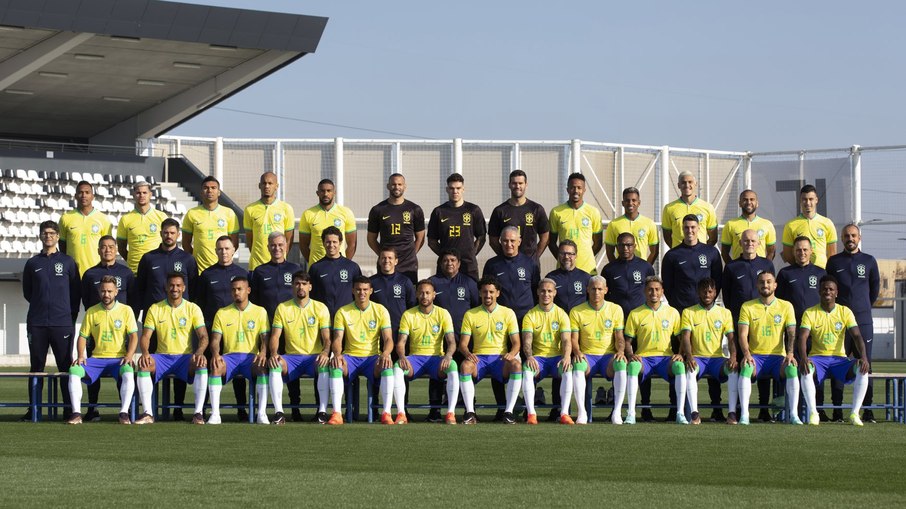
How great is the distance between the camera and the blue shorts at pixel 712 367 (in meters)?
11.8

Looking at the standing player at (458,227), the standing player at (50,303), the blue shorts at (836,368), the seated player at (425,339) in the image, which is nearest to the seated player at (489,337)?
the seated player at (425,339)

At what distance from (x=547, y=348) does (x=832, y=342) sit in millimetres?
2448

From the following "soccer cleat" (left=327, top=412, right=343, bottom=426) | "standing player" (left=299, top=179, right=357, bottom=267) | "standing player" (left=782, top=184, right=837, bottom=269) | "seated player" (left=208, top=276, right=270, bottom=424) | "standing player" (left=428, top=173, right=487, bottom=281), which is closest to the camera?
"soccer cleat" (left=327, top=412, right=343, bottom=426)

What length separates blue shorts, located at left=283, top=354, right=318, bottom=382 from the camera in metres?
11.8

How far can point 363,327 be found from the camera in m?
11.9

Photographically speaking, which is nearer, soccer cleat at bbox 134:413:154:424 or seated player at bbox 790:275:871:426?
soccer cleat at bbox 134:413:154:424

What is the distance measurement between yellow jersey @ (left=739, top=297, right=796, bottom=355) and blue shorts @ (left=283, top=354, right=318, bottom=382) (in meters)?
3.69

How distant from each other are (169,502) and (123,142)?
28.9 metres

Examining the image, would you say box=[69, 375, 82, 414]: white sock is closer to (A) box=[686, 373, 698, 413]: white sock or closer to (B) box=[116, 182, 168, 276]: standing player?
(B) box=[116, 182, 168, 276]: standing player

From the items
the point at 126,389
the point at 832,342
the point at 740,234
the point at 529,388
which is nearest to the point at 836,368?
the point at 832,342

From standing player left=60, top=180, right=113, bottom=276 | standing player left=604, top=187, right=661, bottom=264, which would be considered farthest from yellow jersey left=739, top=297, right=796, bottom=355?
standing player left=60, top=180, right=113, bottom=276

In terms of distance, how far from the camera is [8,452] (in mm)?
8922

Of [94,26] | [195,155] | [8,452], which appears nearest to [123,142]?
[195,155]

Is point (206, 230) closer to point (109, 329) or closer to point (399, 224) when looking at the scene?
point (109, 329)
